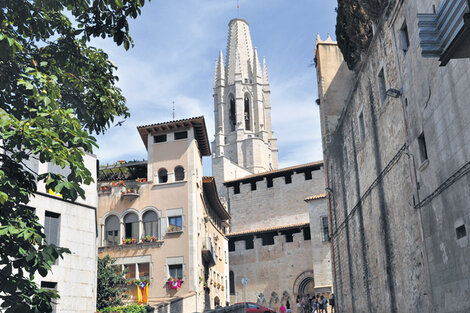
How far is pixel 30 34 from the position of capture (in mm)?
9273

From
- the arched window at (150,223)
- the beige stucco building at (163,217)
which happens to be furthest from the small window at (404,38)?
the arched window at (150,223)

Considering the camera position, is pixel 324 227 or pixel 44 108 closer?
pixel 44 108

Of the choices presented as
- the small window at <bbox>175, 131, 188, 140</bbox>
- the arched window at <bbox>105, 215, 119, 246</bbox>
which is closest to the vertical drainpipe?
the small window at <bbox>175, 131, 188, 140</bbox>

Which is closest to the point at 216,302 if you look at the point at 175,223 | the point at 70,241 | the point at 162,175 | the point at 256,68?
the point at 175,223

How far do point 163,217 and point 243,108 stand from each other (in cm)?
6931

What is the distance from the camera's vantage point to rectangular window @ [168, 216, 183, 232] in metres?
33.0

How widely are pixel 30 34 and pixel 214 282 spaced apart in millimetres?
33657

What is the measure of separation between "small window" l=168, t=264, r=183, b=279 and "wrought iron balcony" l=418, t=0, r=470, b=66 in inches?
977

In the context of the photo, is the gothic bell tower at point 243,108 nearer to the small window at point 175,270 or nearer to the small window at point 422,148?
the small window at point 175,270

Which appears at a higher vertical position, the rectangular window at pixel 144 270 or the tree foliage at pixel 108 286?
the rectangular window at pixel 144 270

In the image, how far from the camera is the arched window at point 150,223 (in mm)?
33562

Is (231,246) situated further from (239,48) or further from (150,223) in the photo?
(239,48)

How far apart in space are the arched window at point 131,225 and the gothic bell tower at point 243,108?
196ft

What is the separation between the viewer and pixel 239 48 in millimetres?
106625
